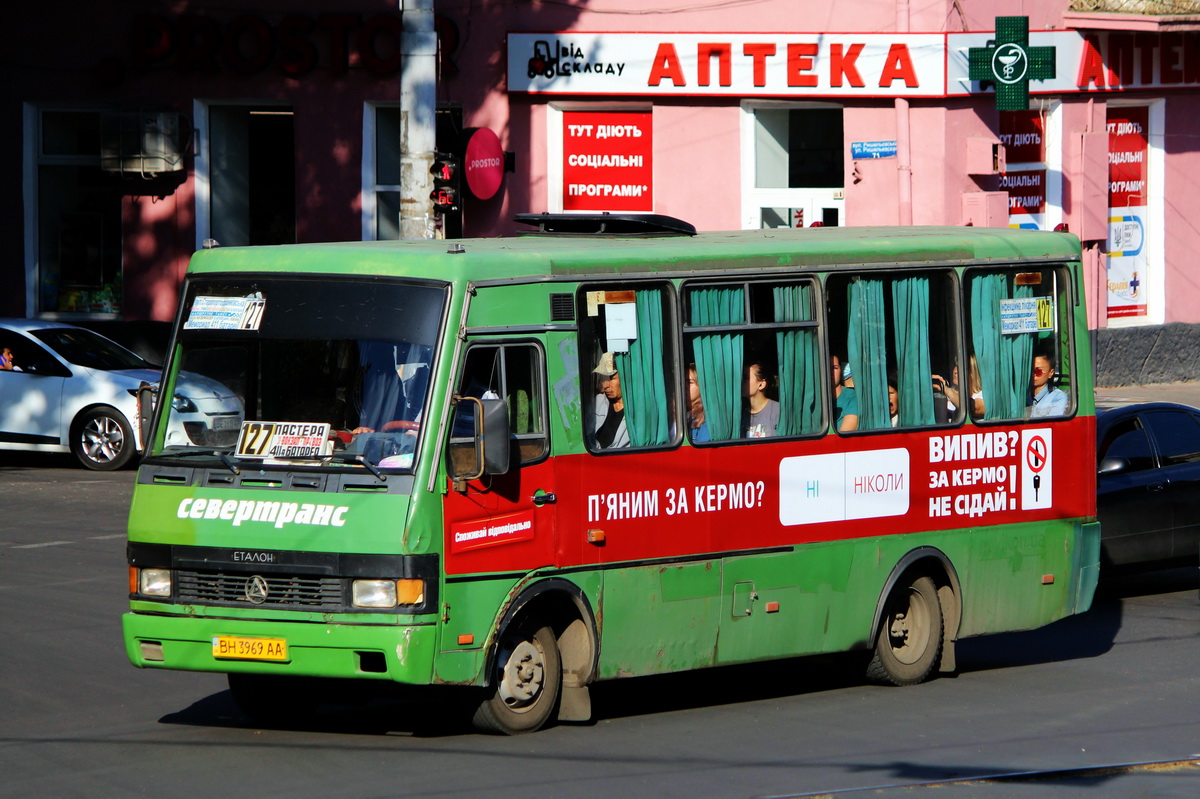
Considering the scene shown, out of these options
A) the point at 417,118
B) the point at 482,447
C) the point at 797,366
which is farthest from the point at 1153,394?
the point at 482,447

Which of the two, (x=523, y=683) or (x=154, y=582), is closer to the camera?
(x=154, y=582)

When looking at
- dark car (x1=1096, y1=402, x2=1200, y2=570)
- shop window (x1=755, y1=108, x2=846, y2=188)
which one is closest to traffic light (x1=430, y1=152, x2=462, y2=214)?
dark car (x1=1096, y1=402, x2=1200, y2=570)

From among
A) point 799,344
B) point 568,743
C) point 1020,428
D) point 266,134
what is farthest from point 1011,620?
point 266,134

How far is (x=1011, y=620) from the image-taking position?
36.2 ft

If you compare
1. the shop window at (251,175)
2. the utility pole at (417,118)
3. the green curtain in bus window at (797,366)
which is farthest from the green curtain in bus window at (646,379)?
the shop window at (251,175)

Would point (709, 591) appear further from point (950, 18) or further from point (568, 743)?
point (950, 18)

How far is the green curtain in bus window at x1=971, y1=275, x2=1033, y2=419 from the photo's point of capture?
10891 millimetres

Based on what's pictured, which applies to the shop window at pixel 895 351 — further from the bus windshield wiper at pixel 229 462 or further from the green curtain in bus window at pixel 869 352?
the bus windshield wiper at pixel 229 462

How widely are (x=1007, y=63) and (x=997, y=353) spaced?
14.0 meters

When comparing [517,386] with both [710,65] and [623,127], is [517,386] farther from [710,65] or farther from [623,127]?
[623,127]

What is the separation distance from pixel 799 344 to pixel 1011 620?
238cm

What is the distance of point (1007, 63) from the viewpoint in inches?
944

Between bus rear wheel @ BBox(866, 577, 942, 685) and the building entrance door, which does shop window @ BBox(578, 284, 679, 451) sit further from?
the building entrance door

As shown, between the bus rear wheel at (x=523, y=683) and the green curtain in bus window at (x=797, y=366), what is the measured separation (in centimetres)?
193
